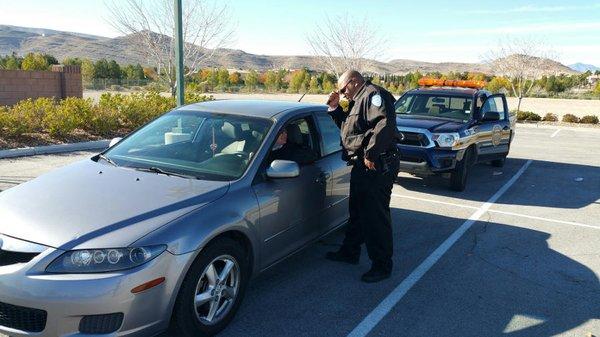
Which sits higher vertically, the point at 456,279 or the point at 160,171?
the point at 160,171

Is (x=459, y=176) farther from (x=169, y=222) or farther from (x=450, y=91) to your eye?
(x=169, y=222)

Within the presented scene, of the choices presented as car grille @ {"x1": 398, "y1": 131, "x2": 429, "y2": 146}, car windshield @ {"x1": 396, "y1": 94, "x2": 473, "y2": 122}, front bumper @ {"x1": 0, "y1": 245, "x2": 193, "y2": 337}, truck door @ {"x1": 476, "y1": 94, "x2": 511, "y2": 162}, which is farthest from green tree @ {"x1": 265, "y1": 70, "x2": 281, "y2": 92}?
front bumper @ {"x1": 0, "y1": 245, "x2": 193, "y2": 337}

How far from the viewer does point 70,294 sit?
264cm

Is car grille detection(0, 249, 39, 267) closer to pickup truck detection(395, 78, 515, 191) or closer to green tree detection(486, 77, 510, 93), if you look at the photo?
pickup truck detection(395, 78, 515, 191)

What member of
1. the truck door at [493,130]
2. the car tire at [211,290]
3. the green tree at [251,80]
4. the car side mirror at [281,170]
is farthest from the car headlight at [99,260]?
the green tree at [251,80]

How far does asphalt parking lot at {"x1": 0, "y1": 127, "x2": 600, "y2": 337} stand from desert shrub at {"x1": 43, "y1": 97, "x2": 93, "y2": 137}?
10.7 feet

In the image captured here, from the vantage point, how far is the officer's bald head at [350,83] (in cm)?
445

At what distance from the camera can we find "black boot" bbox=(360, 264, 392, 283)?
174 inches

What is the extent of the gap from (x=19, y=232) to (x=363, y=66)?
3534 centimetres

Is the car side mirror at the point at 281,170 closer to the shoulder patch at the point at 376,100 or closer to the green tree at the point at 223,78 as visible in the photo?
the shoulder patch at the point at 376,100

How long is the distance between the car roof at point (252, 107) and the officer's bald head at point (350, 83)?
0.48 meters

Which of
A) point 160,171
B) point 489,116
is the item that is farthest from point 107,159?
point 489,116

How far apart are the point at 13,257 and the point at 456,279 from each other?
3625 mm

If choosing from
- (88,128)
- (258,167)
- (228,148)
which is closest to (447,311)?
(258,167)
